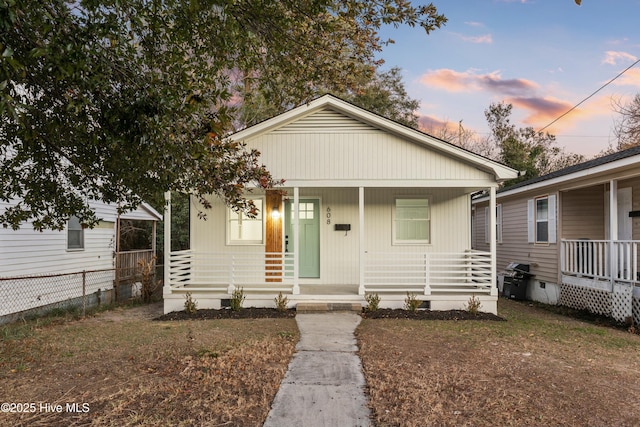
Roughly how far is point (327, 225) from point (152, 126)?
271 inches

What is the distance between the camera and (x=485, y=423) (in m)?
3.37

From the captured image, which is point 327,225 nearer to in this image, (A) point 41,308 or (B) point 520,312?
(B) point 520,312

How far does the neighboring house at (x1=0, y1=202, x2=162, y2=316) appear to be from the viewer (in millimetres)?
8969

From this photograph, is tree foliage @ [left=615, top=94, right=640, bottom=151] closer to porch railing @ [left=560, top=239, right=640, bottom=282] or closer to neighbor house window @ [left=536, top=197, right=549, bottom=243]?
neighbor house window @ [left=536, top=197, right=549, bottom=243]

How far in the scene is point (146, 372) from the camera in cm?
462

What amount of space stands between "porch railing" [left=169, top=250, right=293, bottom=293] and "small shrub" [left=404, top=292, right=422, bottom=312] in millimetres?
2450

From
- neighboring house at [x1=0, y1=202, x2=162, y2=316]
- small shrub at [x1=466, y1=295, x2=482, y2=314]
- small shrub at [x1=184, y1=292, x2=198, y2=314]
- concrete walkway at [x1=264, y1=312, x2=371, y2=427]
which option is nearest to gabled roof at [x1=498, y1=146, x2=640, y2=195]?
small shrub at [x1=466, y1=295, x2=482, y2=314]

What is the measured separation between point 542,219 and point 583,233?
116cm

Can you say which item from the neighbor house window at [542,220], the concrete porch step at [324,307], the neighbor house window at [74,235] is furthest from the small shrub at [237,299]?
the neighbor house window at [542,220]

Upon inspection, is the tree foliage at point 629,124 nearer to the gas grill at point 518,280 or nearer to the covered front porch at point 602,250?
the covered front porch at point 602,250

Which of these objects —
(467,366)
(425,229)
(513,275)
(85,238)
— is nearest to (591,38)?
(513,275)

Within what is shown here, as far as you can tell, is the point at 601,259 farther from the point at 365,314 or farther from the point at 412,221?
the point at 365,314

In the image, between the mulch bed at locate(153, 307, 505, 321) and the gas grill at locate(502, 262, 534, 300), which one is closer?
the mulch bed at locate(153, 307, 505, 321)

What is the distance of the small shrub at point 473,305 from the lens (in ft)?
26.9
